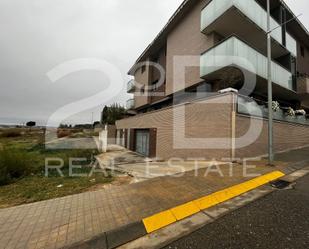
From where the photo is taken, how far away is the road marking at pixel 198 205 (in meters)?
2.96

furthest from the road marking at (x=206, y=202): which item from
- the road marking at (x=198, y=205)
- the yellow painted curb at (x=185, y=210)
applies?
the yellow painted curb at (x=185, y=210)

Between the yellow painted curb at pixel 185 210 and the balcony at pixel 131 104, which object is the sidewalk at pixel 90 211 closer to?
the yellow painted curb at pixel 185 210

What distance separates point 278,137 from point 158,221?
381 inches

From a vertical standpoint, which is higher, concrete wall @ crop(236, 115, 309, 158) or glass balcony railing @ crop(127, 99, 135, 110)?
glass balcony railing @ crop(127, 99, 135, 110)

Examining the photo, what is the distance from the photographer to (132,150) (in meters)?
16.9

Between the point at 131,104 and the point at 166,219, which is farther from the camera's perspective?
the point at 131,104

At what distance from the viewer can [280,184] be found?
4.75 meters

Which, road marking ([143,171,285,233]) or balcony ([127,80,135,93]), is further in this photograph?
balcony ([127,80,135,93])

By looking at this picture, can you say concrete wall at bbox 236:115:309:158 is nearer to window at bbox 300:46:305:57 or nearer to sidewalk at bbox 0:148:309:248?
sidewalk at bbox 0:148:309:248

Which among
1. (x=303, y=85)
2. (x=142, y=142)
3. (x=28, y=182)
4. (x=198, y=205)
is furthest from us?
(x=142, y=142)

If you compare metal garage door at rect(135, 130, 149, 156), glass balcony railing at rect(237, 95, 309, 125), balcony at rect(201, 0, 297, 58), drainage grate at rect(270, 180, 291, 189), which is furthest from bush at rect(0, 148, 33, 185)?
balcony at rect(201, 0, 297, 58)

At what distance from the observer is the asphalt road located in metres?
2.39

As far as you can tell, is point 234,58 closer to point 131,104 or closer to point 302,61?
point 302,61

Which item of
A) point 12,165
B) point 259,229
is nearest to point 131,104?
point 12,165
